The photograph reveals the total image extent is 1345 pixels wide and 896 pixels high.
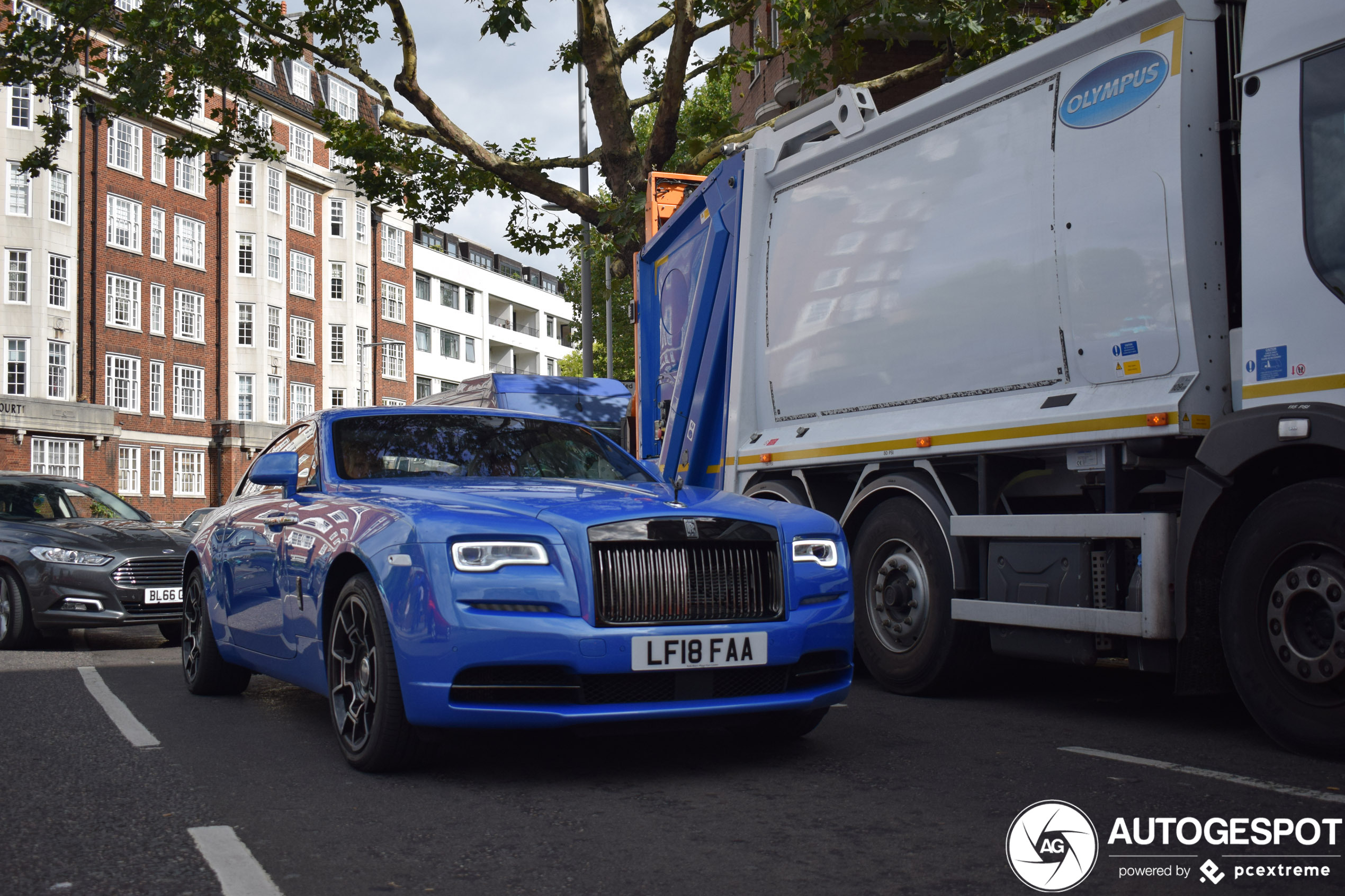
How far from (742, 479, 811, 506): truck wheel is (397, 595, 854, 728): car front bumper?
124 inches

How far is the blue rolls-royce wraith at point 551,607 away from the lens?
4699 millimetres

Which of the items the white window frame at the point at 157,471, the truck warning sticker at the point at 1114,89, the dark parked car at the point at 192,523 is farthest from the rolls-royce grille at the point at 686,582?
the white window frame at the point at 157,471

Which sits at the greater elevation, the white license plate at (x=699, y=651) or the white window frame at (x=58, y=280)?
the white window frame at (x=58, y=280)

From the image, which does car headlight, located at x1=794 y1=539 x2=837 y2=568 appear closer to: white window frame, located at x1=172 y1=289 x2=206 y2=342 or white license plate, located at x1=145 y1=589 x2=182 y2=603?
white license plate, located at x1=145 y1=589 x2=182 y2=603

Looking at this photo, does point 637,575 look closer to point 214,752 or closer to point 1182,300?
point 214,752

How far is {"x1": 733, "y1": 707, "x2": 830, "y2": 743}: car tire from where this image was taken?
5434 millimetres

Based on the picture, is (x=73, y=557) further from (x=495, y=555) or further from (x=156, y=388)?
(x=156, y=388)

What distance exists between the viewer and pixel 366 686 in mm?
5082

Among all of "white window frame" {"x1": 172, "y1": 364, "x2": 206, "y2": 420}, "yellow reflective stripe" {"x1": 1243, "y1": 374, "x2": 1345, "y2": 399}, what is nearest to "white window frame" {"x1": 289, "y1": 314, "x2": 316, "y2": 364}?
"white window frame" {"x1": 172, "y1": 364, "x2": 206, "y2": 420}

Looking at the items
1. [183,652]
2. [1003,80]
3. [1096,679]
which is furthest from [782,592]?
[183,652]

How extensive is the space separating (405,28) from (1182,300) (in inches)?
604

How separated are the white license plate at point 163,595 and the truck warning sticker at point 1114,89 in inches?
327

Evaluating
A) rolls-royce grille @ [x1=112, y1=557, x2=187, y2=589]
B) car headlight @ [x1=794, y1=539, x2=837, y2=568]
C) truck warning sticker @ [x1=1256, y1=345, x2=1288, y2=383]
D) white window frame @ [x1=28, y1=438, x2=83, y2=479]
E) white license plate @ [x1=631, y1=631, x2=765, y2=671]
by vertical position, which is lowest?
rolls-royce grille @ [x1=112, y1=557, x2=187, y2=589]

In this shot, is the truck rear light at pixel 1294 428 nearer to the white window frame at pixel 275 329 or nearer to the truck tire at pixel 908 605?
the truck tire at pixel 908 605
